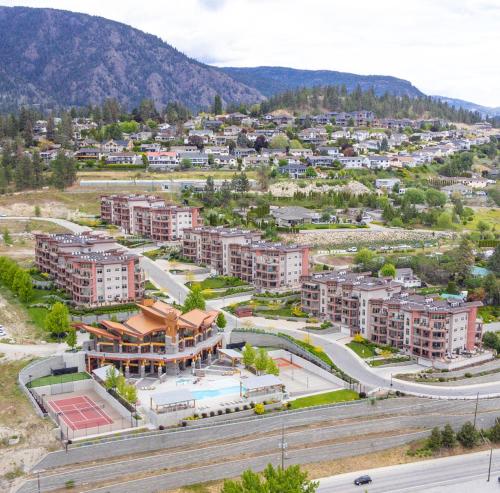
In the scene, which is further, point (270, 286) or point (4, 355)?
point (270, 286)

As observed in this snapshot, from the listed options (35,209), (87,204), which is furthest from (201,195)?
(35,209)

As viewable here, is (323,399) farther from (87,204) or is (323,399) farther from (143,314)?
(87,204)

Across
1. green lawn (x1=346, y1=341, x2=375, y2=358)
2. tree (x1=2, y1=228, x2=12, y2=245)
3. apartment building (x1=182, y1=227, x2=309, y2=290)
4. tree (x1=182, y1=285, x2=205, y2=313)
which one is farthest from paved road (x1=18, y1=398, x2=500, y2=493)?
tree (x1=2, y1=228, x2=12, y2=245)

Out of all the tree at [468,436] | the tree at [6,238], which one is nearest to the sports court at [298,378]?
the tree at [468,436]

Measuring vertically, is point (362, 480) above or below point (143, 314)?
below

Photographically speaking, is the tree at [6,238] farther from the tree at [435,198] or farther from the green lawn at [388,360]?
the tree at [435,198]

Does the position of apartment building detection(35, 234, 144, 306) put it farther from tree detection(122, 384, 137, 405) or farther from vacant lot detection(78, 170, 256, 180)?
vacant lot detection(78, 170, 256, 180)
